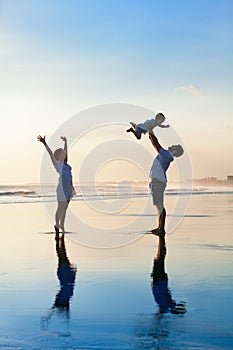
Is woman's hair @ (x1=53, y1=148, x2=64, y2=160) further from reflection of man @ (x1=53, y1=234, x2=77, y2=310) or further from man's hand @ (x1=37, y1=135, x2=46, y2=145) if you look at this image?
reflection of man @ (x1=53, y1=234, x2=77, y2=310)

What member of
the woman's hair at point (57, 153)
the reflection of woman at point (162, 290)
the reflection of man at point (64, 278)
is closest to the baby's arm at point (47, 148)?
the woman's hair at point (57, 153)

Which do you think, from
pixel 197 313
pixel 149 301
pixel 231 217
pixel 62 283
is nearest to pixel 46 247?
pixel 62 283

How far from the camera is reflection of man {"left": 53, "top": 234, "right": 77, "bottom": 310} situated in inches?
210

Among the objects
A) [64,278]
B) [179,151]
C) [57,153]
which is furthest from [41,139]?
[64,278]

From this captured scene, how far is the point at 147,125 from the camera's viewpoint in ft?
34.7

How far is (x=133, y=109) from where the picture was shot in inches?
405

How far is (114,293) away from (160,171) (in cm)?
547

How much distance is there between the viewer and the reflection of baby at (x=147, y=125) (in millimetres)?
10523

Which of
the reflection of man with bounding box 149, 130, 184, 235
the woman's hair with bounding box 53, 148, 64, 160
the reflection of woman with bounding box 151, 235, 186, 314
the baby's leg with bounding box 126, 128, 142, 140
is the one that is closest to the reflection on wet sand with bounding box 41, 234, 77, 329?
the reflection of woman with bounding box 151, 235, 186, 314

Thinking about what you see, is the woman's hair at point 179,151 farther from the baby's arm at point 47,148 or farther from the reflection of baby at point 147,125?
the baby's arm at point 47,148

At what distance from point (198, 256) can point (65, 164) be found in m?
Result: 4.35

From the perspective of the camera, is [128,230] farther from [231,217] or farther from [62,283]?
[62,283]

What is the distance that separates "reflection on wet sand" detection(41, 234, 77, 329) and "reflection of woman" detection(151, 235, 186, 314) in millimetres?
810

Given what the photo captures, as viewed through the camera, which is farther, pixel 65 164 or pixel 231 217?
pixel 231 217
